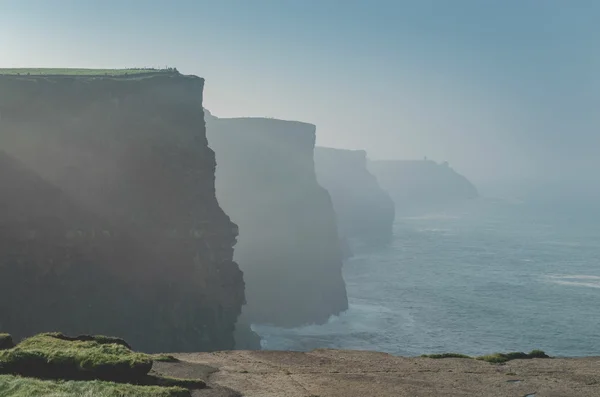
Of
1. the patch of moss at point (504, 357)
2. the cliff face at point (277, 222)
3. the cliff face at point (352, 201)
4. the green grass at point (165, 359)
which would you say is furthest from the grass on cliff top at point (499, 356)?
the cliff face at point (352, 201)

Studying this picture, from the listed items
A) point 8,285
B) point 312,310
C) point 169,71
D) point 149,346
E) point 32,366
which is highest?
point 169,71

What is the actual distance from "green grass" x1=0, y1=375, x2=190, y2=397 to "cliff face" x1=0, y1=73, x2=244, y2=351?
104 feet

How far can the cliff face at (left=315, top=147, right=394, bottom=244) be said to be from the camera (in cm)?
17025

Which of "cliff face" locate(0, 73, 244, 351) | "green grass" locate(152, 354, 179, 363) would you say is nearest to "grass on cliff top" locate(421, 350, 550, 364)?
"green grass" locate(152, 354, 179, 363)

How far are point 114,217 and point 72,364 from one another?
3475cm

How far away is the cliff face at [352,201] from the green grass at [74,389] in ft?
481

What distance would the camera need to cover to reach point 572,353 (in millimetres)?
62125

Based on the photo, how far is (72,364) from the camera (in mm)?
16250

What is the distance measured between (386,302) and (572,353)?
1368 inches

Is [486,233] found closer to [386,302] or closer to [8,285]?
[386,302]

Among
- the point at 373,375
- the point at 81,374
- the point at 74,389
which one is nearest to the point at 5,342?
the point at 81,374

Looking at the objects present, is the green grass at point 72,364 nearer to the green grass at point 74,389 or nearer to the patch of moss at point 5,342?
the green grass at point 74,389

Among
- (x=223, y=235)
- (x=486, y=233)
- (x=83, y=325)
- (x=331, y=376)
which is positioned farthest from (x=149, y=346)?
(x=486, y=233)

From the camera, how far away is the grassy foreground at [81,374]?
14391 millimetres
